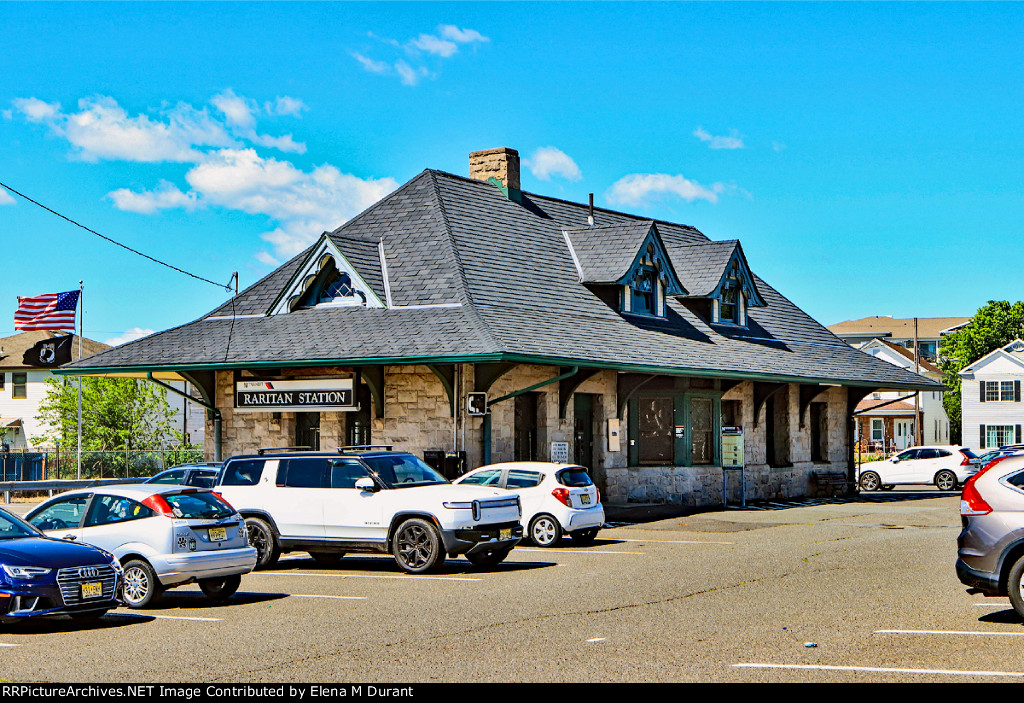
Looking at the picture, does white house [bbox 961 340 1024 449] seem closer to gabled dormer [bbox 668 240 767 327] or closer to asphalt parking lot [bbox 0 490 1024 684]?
gabled dormer [bbox 668 240 767 327]

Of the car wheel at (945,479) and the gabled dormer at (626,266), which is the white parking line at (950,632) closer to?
the gabled dormer at (626,266)

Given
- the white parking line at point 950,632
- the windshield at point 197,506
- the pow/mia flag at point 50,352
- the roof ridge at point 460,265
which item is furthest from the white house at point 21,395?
the white parking line at point 950,632

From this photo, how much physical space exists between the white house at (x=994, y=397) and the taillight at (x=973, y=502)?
64.7 m

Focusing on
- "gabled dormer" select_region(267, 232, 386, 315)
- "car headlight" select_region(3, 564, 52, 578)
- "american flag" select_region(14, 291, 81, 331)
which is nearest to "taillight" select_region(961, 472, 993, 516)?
"car headlight" select_region(3, 564, 52, 578)

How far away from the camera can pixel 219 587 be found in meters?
14.0

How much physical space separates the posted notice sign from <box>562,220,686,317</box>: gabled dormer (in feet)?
27.6

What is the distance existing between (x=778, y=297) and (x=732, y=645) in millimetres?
30328

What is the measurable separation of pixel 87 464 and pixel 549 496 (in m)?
25.4

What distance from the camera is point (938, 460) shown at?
136 feet

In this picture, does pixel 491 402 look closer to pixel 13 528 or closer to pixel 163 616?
pixel 163 616

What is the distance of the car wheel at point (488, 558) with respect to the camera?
17312mm

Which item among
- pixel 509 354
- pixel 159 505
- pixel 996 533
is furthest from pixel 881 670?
pixel 509 354

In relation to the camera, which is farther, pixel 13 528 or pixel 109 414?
pixel 109 414
